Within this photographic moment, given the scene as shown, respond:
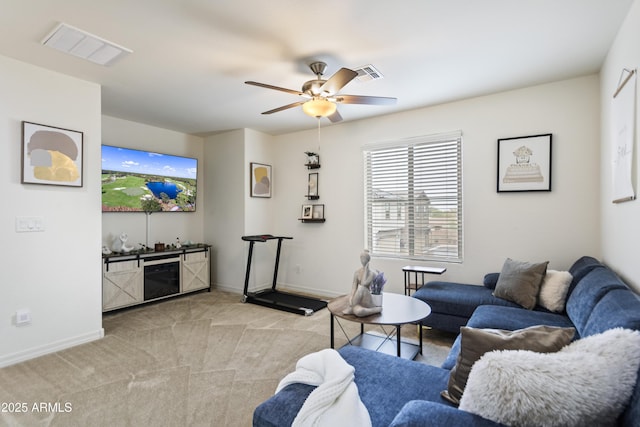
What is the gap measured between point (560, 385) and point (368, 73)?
274 centimetres

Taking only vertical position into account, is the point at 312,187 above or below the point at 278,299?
above

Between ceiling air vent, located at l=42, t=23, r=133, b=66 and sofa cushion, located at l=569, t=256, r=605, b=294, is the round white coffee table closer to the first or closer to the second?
sofa cushion, located at l=569, t=256, r=605, b=294

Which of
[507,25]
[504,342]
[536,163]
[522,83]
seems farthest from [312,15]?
[536,163]

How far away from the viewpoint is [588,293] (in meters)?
2.02

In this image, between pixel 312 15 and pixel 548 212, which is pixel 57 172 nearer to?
pixel 312 15

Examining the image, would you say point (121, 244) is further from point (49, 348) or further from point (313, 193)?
point (313, 193)

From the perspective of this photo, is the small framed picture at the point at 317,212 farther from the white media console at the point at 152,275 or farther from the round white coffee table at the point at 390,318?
the round white coffee table at the point at 390,318

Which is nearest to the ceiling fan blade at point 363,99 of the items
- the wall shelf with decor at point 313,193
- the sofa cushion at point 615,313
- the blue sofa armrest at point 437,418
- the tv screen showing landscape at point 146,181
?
the sofa cushion at point 615,313

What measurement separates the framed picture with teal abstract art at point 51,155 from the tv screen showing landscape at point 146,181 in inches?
40.4

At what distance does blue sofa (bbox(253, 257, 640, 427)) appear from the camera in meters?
1.02

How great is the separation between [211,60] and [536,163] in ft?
10.9

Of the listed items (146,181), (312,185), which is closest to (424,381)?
(312,185)

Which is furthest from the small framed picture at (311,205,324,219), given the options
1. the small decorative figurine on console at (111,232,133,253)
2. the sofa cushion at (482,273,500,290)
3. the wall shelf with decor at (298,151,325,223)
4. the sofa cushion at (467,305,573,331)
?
the sofa cushion at (467,305,573,331)

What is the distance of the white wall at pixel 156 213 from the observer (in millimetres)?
4277
